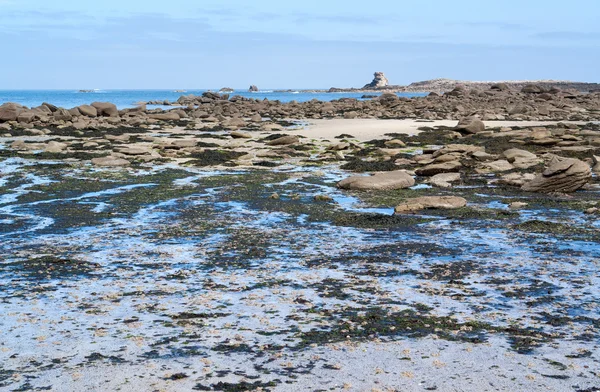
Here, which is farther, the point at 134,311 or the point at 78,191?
the point at 78,191

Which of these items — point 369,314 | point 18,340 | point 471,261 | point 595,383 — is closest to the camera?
point 595,383

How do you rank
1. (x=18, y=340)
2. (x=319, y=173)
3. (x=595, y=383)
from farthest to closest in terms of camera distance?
1. (x=319, y=173)
2. (x=18, y=340)
3. (x=595, y=383)

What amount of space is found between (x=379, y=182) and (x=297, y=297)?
9.15 meters

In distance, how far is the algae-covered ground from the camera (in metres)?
5.74

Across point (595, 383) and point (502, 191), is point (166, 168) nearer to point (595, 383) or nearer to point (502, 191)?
point (502, 191)

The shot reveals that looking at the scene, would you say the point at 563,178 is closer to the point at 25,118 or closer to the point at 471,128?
the point at 471,128

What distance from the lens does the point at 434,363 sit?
19.3 feet

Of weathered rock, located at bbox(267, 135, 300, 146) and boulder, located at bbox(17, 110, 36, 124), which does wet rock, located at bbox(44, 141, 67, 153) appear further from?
boulder, located at bbox(17, 110, 36, 124)

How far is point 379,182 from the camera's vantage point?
54.9ft

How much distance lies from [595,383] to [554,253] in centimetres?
473

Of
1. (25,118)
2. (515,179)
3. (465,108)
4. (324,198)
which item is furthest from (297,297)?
(465,108)

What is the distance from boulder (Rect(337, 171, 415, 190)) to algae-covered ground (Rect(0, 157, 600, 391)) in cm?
188

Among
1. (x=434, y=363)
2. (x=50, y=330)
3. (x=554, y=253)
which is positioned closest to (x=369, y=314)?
(x=434, y=363)

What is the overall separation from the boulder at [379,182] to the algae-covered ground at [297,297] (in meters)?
1.88
